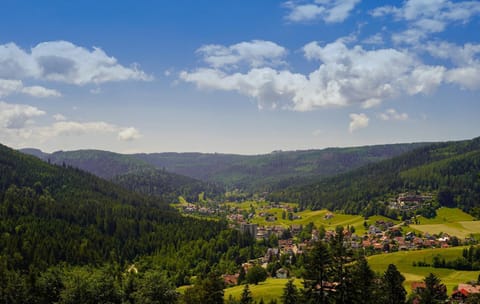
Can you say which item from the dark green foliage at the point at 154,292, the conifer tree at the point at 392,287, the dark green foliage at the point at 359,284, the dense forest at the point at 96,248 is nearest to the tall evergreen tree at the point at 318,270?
the dark green foliage at the point at 359,284

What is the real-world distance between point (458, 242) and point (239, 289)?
10762cm

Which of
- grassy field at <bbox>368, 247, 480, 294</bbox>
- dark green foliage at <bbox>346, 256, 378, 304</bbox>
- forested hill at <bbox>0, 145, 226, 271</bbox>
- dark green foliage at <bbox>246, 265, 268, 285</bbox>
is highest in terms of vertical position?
dark green foliage at <bbox>346, 256, 378, 304</bbox>

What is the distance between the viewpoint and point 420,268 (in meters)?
125

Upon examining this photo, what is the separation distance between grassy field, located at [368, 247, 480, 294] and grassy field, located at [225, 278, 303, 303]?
3302cm

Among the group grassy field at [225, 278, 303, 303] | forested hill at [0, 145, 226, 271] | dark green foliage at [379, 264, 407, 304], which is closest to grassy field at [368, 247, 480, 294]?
grassy field at [225, 278, 303, 303]

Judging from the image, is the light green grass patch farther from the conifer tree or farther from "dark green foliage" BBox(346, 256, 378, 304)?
"dark green foliage" BBox(346, 256, 378, 304)

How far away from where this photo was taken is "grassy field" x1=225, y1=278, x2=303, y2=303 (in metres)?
88.8

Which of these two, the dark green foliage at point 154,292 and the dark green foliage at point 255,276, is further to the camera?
the dark green foliage at point 255,276

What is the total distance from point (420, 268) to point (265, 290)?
196 feet

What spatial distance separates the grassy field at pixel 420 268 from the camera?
108 meters

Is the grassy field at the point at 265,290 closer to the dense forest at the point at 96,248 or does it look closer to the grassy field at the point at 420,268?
the dense forest at the point at 96,248

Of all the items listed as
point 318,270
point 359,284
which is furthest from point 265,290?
point 318,270

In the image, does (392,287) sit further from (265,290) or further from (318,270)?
(265,290)

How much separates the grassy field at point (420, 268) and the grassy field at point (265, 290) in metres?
33.0
